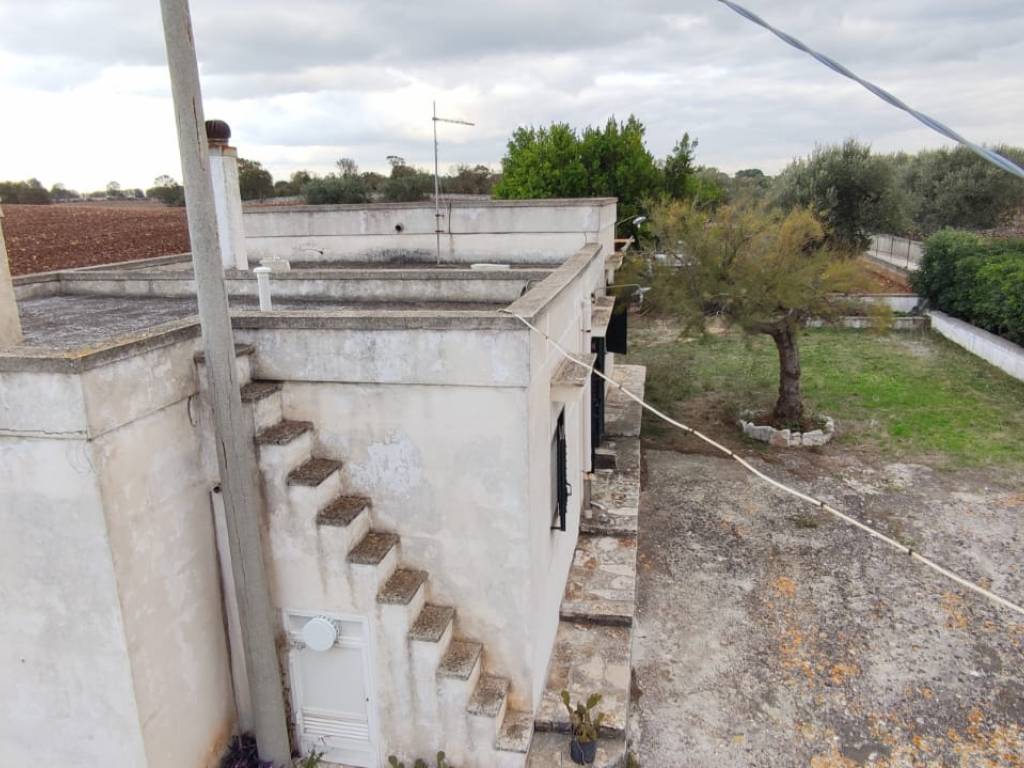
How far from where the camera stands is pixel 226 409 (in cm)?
436

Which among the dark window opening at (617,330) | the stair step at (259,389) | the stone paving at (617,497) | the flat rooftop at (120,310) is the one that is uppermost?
the flat rooftop at (120,310)

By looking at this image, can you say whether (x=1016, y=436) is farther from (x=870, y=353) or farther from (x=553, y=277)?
(x=553, y=277)

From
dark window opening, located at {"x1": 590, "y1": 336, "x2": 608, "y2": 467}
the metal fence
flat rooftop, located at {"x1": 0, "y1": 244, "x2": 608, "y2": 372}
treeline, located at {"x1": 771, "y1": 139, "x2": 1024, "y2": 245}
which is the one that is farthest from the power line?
the metal fence

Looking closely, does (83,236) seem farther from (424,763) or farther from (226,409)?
(424,763)

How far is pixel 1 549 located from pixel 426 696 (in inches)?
114

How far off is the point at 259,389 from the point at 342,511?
106 cm

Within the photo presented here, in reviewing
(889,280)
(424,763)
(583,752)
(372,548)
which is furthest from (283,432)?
(889,280)

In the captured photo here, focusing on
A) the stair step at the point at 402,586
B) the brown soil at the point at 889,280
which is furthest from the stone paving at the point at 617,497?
the brown soil at the point at 889,280

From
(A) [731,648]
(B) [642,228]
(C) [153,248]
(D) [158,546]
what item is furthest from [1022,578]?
(C) [153,248]

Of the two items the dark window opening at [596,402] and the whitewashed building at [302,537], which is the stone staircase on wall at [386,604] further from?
the dark window opening at [596,402]

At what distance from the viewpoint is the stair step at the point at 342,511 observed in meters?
4.88

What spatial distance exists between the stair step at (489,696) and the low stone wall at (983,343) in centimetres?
1609

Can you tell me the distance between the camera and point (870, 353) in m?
18.9

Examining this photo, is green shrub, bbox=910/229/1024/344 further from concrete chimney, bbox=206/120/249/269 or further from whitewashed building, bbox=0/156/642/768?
concrete chimney, bbox=206/120/249/269
